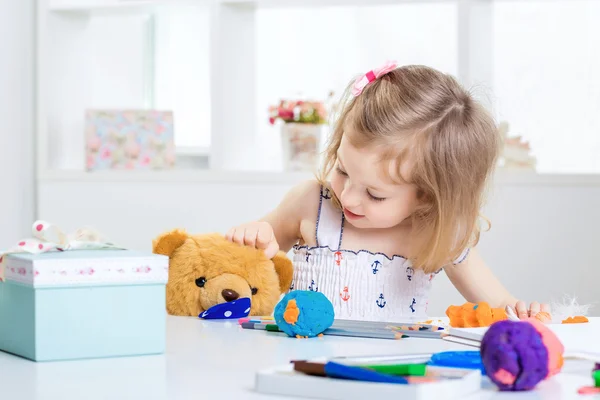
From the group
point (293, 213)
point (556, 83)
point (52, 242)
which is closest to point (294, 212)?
point (293, 213)

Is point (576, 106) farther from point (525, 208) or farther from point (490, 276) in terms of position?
point (490, 276)

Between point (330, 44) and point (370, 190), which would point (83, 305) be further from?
point (330, 44)

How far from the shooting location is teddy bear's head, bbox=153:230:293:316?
127 centimetres

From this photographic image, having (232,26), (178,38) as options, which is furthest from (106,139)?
(178,38)

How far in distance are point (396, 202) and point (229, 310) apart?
371 mm

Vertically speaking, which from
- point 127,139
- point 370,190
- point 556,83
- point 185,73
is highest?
point 185,73

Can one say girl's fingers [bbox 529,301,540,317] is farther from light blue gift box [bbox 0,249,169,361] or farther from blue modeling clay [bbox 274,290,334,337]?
light blue gift box [bbox 0,249,169,361]

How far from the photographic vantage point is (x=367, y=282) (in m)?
1.53

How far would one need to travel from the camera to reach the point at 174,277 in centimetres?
130

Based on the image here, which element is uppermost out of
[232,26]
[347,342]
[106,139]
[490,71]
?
[232,26]

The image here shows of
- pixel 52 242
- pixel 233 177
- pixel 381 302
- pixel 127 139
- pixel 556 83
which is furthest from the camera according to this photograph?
pixel 556 83

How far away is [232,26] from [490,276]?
1466mm

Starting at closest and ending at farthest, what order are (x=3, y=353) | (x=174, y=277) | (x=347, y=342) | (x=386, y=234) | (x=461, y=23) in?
(x=3, y=353) → (x=347, y=342) → (x=174, y=277) → (x=386, y=234) → (x=461, y=23)

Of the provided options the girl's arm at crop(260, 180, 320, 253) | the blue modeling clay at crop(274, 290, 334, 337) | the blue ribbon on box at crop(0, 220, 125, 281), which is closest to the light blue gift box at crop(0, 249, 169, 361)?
the blue ribbon on box at crop(0, 220, 125, 281)
